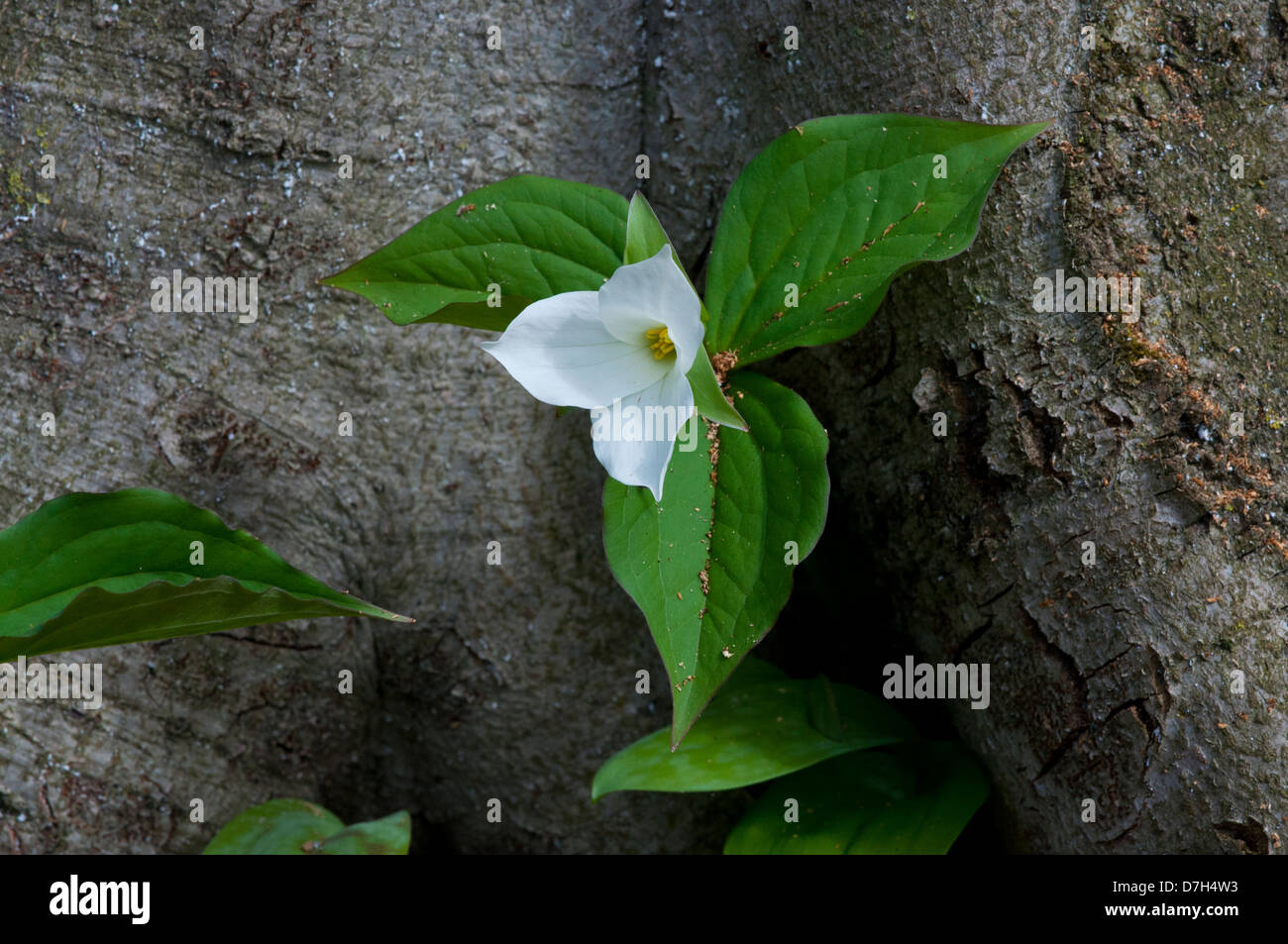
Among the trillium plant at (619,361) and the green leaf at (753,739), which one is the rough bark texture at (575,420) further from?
the trillium plant at (619,361)

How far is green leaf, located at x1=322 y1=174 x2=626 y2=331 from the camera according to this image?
1.25 m

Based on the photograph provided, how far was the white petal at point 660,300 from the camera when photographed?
1.00 meters

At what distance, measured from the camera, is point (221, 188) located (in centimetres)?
147

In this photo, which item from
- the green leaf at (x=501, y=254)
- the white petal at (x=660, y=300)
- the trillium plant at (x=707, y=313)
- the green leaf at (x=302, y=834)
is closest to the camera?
the white petal at (x=660, y=300)

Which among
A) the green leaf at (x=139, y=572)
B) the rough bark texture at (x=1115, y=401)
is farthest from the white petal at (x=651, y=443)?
the rough bark texture at (x=1115, y=401)

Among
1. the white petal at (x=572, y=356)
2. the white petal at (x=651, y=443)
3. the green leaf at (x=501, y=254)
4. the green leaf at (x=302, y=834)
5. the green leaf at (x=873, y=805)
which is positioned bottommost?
the green leaf at (x=302, y=834)

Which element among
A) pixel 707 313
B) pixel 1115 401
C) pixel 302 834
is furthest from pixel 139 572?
pixel 1115 401

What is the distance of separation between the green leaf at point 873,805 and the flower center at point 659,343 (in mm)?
761

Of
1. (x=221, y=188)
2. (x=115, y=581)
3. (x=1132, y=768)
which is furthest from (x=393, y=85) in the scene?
(x=1132, y=768)

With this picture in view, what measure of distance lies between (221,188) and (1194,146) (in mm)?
1514

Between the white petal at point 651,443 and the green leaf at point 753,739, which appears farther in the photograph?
the green leaf at point 753,739

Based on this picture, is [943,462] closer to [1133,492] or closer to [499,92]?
[1133,492]

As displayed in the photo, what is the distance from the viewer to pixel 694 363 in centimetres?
108

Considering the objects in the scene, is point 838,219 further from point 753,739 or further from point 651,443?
point 753,739
